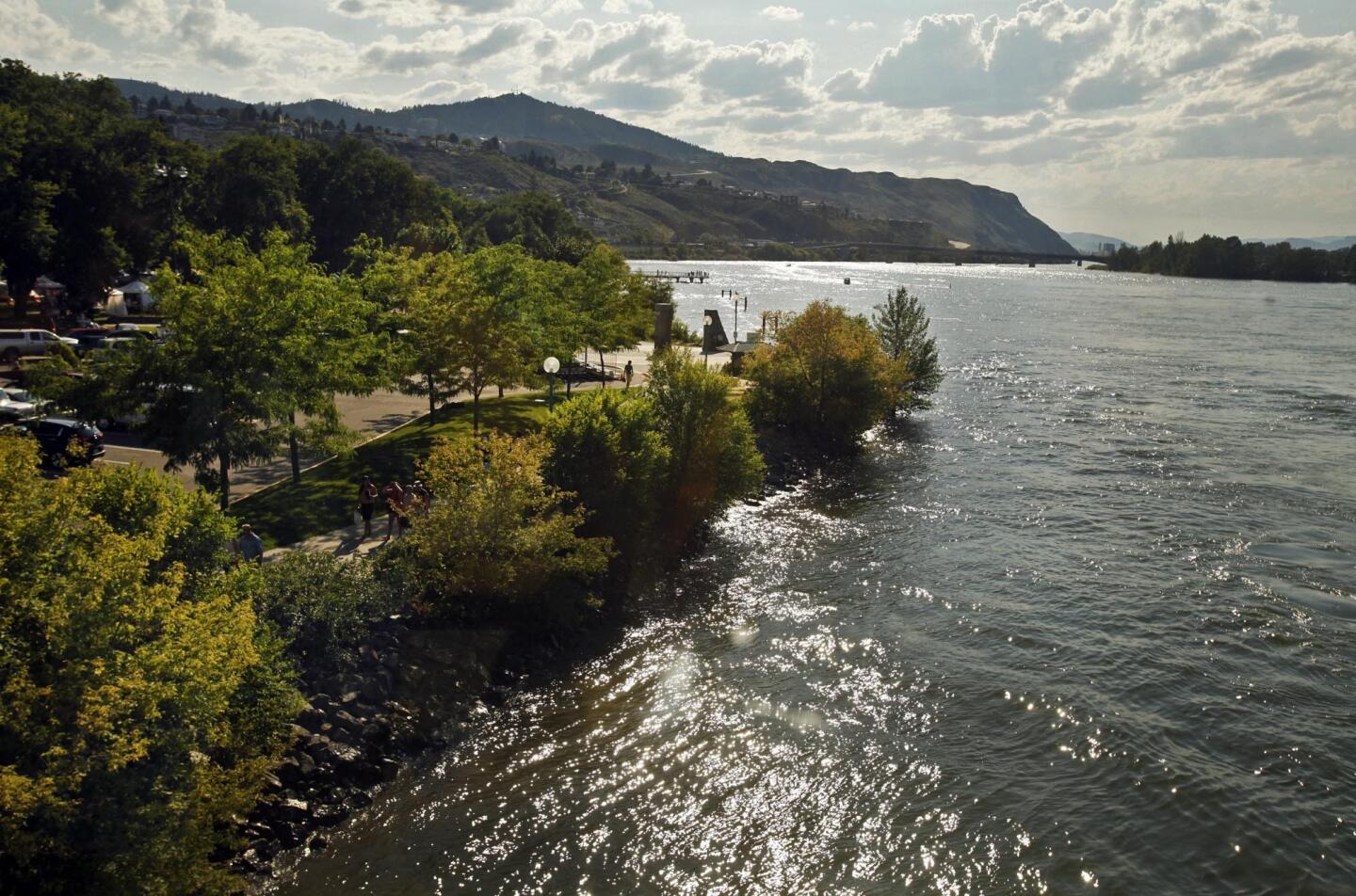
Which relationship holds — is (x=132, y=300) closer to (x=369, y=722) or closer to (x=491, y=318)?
(x=491, y=318)

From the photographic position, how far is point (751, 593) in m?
34.1

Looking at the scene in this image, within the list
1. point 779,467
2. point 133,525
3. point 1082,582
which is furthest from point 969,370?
point 133,525

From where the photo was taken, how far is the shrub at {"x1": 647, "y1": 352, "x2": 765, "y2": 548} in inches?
1544

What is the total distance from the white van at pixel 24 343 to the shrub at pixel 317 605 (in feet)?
127

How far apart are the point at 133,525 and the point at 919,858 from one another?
57.4 feet

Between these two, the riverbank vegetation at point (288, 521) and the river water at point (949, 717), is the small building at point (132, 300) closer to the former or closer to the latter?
the riverbank vegetation at point (288, 521)

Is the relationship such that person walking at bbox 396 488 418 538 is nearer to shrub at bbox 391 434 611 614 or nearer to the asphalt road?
shrub at bbox 391 434 611 614

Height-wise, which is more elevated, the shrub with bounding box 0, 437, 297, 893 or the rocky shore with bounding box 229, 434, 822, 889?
the shrub with bounding box 0, 437, 297, 893

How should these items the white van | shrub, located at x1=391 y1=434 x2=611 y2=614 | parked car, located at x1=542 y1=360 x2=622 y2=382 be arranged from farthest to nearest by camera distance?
parked car, located at x1=542 y1=360 x2=622 y2=382 < the white van < shrub, located at x1=391 y1=434 x2=611 y2=614

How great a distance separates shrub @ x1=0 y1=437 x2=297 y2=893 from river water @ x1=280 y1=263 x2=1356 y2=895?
3634 mm

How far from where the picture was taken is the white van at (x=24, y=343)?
177ft

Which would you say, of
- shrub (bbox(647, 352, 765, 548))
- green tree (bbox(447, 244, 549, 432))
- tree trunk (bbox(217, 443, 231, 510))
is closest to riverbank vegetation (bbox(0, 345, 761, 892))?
tree trunk (bbox(217, 443, 231, 510))

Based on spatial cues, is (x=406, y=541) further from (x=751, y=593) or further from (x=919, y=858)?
(x=919, y=858)

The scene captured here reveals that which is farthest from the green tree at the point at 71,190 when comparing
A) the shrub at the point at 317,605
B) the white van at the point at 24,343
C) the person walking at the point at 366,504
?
the shrub at the point at 317,605
